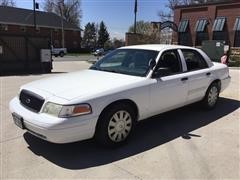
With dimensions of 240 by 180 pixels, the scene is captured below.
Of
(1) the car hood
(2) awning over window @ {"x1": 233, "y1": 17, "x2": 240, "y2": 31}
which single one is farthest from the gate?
(2) awning over window @ {"x1": 233, "y1": 17, "x2": 240, "y2": 31}

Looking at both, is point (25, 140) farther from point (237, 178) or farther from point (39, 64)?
point (39, 64)

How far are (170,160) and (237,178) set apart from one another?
0.91m

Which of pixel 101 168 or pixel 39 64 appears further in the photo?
pixel 39 64

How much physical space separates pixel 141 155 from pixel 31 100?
6.07 feet

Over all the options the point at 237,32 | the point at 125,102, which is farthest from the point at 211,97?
the point at 237,32

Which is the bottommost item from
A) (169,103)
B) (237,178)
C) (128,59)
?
(237,178)

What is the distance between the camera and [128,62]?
554 cm

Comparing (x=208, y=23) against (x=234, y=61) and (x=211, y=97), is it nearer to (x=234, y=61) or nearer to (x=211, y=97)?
(x=234, y=61)

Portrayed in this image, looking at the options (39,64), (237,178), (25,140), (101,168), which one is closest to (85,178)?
(101,168)

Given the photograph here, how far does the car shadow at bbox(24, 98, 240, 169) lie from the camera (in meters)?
4.21

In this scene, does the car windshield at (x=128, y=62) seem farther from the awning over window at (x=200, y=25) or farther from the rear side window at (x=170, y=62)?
the awning over window at (x=200, y=25)

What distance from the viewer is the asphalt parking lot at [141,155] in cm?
382

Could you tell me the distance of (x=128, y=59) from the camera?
5625 millimetres

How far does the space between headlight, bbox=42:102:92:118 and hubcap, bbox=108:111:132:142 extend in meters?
0.52
